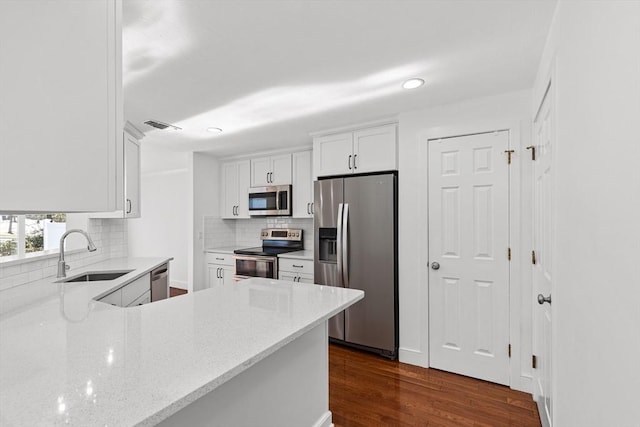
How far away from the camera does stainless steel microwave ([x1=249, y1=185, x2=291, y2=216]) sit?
4.18 meters

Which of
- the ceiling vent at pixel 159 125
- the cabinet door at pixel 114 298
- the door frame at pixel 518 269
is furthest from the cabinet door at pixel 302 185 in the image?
the cabinet door at pixel 114 298

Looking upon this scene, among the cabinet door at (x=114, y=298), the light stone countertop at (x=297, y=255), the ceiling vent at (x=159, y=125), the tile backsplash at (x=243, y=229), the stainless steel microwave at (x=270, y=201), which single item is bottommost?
the cabinet door at (x=114, y=298)

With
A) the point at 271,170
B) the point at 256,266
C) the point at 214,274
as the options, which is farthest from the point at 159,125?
the point at 214,274

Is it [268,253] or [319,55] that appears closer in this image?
[319,55]

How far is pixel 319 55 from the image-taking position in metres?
1.86

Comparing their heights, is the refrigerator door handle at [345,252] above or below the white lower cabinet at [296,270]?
above

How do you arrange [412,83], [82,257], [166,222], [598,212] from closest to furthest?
[598,212], [412,83], [82,257], [166,222]

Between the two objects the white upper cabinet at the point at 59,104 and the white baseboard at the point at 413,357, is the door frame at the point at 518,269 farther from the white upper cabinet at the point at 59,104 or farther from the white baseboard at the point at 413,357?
the white upper cabinet at the point at 59,104

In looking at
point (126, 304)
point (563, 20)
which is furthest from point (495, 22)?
point (126, 304)

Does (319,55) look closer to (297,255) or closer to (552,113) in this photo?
(552,113)

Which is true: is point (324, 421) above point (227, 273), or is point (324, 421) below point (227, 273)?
below

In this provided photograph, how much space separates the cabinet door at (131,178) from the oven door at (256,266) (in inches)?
55.8

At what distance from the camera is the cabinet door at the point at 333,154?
326 centimetres

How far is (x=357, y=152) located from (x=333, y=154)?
0.96 feet
